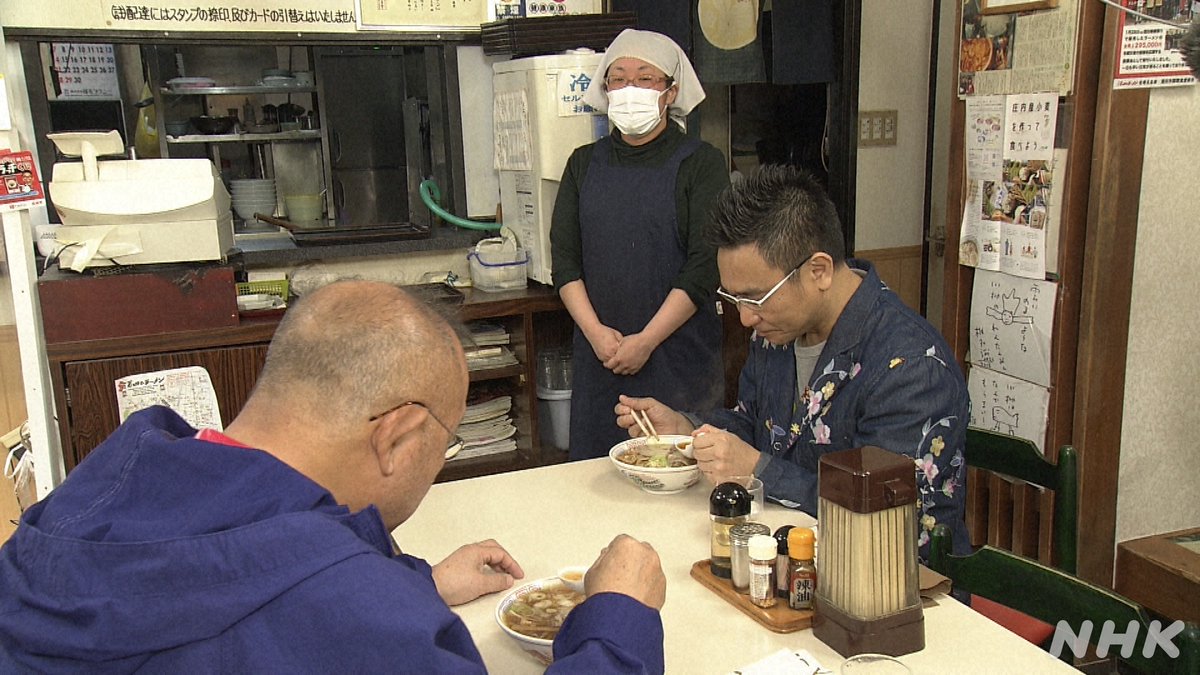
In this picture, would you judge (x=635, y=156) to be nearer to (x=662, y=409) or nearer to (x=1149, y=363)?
(x=662, y=409)

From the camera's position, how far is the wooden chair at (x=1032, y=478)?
1762 millimetres

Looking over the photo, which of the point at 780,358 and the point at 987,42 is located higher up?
the point at 987,42

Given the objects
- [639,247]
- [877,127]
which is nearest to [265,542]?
[639,247]

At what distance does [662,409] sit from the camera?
84.2 inches

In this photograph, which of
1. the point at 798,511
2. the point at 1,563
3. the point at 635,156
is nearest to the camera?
the point at 1,563

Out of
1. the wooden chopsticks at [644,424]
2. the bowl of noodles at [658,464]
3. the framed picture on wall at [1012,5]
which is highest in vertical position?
the framed picture on wall at [1012,5]

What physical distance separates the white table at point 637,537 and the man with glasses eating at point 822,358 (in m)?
0.16

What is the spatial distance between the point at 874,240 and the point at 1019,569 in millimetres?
3140

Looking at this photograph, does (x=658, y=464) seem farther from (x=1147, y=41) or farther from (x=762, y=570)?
(x=1147, y=41)

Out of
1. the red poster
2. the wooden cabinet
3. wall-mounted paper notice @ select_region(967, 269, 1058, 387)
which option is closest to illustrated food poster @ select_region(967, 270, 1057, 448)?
wall-mounted paper notice @ select_region(967, 269, 1058, 387)

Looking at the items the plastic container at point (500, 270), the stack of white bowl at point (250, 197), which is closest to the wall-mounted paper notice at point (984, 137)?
the plastic container at point (500, 270)

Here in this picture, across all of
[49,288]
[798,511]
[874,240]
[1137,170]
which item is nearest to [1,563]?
[798,511]

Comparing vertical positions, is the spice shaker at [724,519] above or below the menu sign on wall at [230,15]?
below

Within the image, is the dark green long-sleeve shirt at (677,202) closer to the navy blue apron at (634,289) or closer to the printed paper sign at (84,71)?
the navy blue apron at (634,289)
